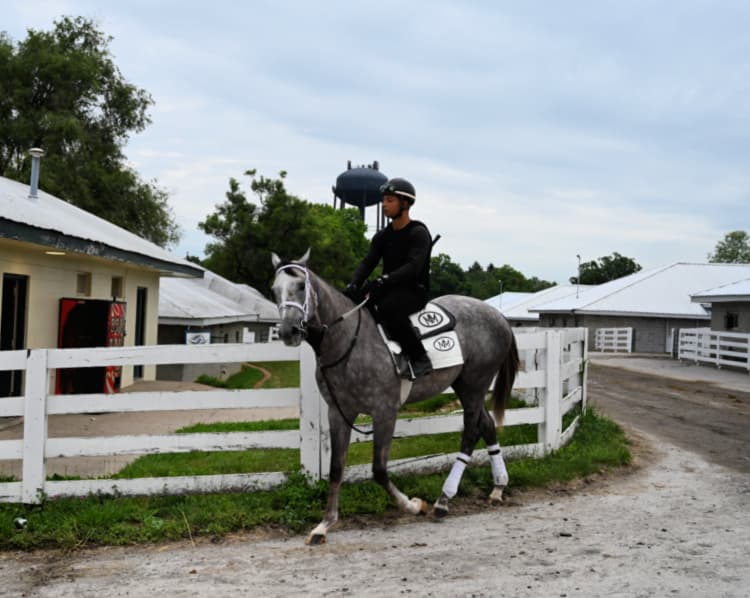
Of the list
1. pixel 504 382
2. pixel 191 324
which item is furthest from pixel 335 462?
pixel 191 324

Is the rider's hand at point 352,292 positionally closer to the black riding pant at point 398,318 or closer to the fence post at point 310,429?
the black riding pant at point 398,318

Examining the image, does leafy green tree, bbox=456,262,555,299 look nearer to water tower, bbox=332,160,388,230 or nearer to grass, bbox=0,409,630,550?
water tower, bbox=332,160,388,230

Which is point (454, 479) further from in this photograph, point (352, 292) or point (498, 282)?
point (498, 282)

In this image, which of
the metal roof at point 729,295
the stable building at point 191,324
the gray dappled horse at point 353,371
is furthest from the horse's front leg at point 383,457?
the metal roof at point 729,295

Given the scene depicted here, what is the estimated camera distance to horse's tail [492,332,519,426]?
22.1 feet

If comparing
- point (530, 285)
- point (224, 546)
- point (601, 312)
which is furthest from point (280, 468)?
point (530, 285)

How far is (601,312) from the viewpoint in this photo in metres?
40.8

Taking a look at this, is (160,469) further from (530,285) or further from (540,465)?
(530,285)

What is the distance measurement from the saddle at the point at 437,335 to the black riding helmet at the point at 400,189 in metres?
0.93

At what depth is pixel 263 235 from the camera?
4356cm

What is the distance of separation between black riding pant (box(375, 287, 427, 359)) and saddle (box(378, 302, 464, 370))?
60mm

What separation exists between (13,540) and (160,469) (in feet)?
5.99

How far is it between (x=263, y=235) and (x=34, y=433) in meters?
38.6

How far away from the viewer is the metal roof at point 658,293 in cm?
4022
